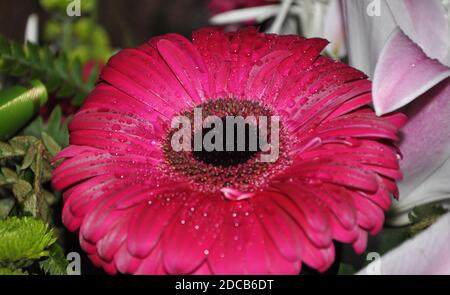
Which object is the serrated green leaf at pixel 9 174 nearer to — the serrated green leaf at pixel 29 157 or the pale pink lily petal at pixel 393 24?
the serrated green leaf at pixel 29 157

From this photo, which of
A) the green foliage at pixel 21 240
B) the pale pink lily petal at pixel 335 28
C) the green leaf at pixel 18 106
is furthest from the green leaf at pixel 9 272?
the pale pink lily petal at pixel 335 28

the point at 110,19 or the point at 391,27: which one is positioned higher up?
the point at 391,27

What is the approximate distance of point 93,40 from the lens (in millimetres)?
862

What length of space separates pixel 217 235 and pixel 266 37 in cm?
16

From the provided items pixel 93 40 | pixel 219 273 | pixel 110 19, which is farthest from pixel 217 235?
pixel 110 19

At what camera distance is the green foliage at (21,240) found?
1.20ft

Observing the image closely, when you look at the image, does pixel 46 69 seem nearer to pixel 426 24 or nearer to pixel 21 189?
pixel 21 189

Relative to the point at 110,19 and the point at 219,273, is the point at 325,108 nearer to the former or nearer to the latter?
the point at 219,273

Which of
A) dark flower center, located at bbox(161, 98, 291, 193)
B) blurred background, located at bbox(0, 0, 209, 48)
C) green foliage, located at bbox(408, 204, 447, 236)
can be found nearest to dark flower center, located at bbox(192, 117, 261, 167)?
dark flower center, located at bbox(161, 98, 291, 193)

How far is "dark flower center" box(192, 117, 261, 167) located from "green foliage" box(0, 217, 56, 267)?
107 mm

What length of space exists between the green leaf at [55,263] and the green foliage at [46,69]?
0.18m

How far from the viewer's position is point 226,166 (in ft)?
1.39

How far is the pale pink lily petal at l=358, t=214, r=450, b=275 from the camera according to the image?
0.32 meters

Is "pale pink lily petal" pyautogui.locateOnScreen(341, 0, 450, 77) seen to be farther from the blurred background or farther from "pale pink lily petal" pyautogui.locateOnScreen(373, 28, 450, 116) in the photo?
the blurred background
